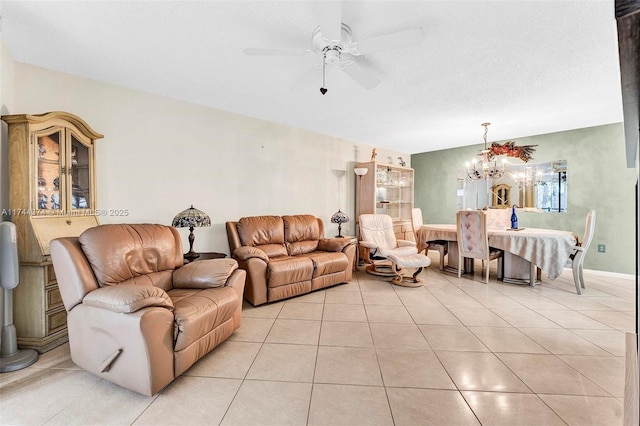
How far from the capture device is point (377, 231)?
481 cm

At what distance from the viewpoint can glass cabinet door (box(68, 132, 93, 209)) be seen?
2.62 metres

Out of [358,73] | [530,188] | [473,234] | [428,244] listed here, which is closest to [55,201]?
[358,73]

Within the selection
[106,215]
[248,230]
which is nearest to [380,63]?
[248,230]

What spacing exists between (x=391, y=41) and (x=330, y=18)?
0.46 metres

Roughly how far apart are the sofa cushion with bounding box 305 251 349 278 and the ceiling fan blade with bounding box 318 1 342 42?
2.50 metres

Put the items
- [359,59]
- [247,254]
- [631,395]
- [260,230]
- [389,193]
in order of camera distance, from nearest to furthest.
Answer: [631,395]
[359,59]
[247,254]
[260,230]
[389,193]

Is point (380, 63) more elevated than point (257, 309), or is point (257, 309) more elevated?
point (380, 63)

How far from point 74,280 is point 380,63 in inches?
118

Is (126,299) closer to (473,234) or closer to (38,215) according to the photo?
(38,215)

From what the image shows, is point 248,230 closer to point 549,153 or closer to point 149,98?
point 149,98

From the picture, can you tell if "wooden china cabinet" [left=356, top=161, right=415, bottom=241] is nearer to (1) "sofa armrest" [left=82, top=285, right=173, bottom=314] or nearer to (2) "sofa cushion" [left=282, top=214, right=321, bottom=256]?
(2) "sofa cushion" [left=282, top=214, right=321, bottom=256]

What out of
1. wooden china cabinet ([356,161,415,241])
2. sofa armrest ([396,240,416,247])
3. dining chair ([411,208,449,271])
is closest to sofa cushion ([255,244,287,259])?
sofa armrest ([396,240,416,247])

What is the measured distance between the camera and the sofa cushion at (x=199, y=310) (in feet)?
6.14

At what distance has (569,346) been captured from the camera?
234 cm
